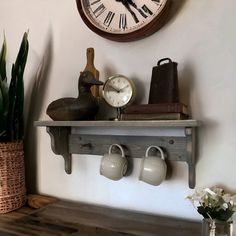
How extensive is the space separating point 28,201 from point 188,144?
0.78 metres

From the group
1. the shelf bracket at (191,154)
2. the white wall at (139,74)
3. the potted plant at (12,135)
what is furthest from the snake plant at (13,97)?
the shelf bracket at (191,154)

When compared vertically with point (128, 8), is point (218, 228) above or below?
below

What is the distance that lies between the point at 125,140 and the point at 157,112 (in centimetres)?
26

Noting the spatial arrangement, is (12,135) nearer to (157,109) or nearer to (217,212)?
(157,109)

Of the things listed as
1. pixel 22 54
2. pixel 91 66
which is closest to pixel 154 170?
pixel 91 66

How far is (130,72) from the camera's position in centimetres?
110

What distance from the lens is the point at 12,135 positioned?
1.19 m

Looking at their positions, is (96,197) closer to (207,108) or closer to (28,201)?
(28,201)

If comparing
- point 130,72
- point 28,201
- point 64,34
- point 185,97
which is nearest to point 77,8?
point 64,34

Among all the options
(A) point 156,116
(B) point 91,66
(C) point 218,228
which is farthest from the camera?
(B) point 91,66

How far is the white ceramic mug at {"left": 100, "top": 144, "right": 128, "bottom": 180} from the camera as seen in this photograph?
1.00 meters

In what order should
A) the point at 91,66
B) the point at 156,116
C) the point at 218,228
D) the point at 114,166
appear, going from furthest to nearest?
the point at 91,66 < the point at 114,166 < the point at 156,116 < the point at 218,228

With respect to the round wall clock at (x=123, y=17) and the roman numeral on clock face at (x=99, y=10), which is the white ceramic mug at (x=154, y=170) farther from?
the roman numeral on clock face at (x=99, y=10)

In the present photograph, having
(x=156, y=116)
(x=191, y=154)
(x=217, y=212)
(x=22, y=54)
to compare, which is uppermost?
(x=22, y=54)
